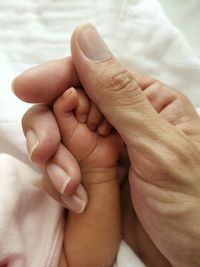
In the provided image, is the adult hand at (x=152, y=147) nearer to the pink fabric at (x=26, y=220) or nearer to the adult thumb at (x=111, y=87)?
the adult thumb at (x=111, y=87)

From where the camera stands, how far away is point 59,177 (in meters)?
0.68

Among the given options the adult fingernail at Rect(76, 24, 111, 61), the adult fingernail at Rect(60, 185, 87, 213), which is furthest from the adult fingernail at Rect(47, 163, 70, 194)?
the adult fingernail at Rect(76, 24, 111, 61)

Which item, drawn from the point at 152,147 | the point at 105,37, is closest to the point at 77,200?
the point at 152,147

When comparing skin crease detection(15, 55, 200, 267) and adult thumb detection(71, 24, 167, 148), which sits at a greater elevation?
adult thumb detection(71, 24, 167, 148)

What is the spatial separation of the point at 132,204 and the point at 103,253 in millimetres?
108

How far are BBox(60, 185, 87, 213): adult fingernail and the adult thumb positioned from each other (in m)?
0.13

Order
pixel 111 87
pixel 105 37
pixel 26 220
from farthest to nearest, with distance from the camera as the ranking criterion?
1. pixel 105 37
2. pixel 26 220
3. pixel 111 87

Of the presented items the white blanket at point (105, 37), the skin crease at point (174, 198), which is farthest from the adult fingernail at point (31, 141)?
the white blanket at point (105, 37)

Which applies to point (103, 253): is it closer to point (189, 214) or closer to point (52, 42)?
point (189, 214)

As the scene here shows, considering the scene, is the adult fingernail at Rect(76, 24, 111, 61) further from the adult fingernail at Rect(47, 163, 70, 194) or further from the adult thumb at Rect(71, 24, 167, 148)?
the adult fingernail at Rect(47, 163, 70, 194)

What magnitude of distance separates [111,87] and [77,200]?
0.20 m

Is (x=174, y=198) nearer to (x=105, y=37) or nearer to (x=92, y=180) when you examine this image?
(x=92, y=180)

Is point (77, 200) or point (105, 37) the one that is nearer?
point (77, 200)

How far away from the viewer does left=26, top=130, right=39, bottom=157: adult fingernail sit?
657 mm
